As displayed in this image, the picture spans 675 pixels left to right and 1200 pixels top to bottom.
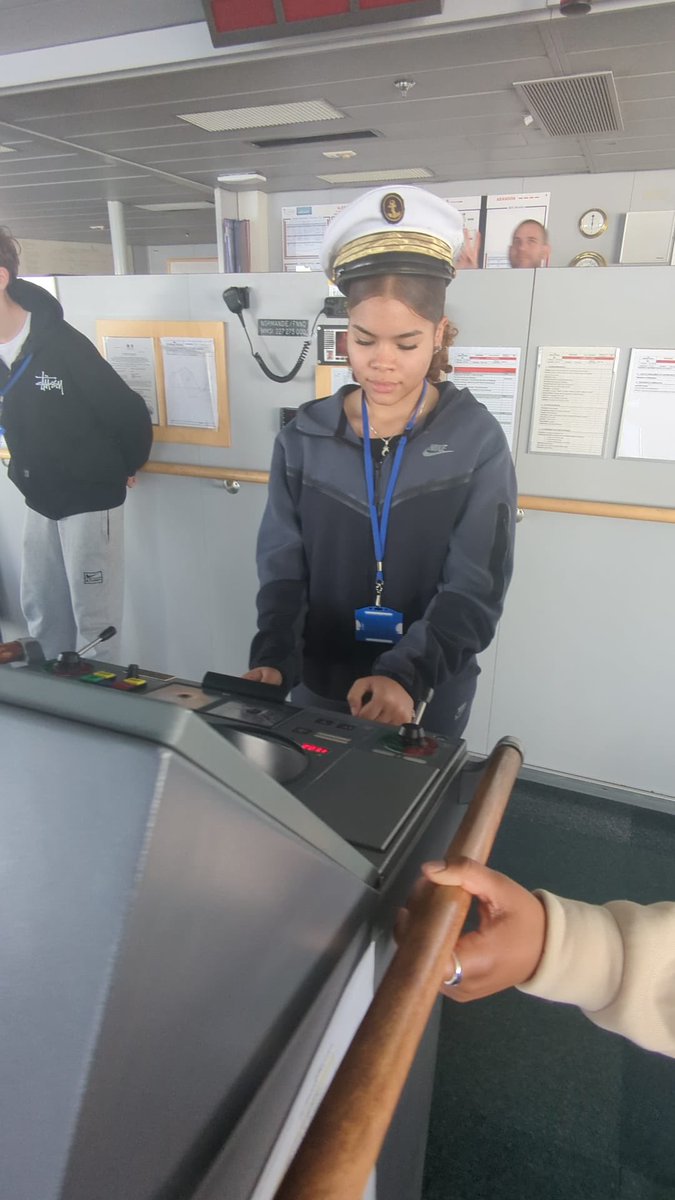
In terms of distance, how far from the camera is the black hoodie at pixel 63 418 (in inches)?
87.2

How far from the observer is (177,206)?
7.57m

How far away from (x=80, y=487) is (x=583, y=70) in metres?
3.33

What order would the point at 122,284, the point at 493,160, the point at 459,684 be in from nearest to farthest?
the point at 459,684
the point at 122,284
the point at 493,160

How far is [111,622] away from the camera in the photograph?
2586mm

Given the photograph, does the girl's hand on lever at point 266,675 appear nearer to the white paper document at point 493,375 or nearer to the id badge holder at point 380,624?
the id badge holder at point 380,624

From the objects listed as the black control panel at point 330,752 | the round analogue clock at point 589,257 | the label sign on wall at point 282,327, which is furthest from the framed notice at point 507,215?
the black control panel at point 330,752

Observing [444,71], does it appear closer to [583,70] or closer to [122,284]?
[583,70]

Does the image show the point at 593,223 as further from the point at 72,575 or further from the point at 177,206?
the point at 72,575

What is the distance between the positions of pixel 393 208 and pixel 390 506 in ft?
1.50

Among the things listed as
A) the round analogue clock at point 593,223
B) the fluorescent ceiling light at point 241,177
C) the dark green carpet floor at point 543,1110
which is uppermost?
the fluorescent ceiling light at point 241,177

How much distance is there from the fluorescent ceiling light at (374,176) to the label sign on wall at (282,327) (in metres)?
4.40

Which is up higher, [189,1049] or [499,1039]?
[189,1049]

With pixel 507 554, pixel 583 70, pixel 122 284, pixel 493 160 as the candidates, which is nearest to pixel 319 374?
pixel 122 284

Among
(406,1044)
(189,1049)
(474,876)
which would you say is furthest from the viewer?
(474,876)
